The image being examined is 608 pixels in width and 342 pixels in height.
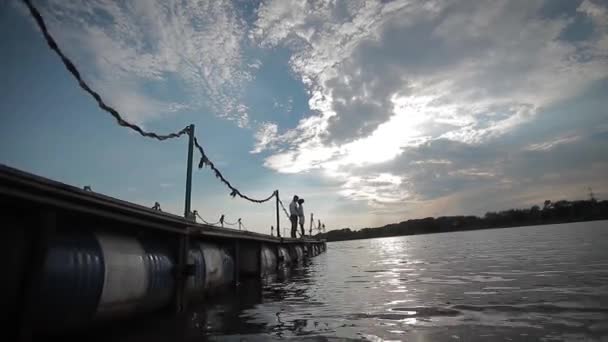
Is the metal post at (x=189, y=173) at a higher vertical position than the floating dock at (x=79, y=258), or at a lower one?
higher

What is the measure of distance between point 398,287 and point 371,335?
373 centimetres

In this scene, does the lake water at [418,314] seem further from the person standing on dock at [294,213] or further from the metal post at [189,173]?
the person standing on dock at [294,213]

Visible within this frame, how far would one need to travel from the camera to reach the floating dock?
2807mm

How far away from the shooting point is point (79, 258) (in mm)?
3326

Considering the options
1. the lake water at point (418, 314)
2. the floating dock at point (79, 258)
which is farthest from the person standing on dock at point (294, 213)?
the floating dock at point (79, 258)

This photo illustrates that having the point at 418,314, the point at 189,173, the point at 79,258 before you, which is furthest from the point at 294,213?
the point at 79,258

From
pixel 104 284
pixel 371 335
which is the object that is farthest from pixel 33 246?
pixel 371 335

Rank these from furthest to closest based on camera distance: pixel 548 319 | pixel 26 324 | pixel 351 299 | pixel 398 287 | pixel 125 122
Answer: pixel 398 287 → pixel 351 299 → pixel 125 122 → pixel 548 319 → pixel 26 324

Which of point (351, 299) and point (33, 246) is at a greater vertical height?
point (33, 246)

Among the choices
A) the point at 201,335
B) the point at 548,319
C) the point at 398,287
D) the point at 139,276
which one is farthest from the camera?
the point at 398,287

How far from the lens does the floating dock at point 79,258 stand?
9.21ft

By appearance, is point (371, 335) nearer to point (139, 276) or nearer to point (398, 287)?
point (139, 276)

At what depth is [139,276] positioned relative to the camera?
426cm

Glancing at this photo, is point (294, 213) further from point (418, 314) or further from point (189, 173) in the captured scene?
point (418, 314)
